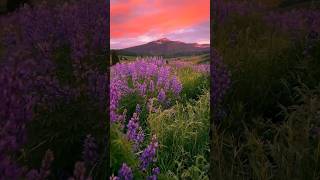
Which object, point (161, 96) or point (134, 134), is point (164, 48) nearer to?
point (161, 96)

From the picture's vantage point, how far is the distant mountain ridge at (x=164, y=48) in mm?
3072

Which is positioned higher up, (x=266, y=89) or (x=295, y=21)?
(x=295, y=21)

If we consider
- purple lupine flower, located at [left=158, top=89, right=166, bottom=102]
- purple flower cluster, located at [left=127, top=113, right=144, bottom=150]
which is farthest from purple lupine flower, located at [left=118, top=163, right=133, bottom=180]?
purple lupine flower, located at [left=158, top=89, right=166, bottom=102]

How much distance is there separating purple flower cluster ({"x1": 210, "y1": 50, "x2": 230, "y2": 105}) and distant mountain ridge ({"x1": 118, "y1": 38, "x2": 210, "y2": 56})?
1.29 feet

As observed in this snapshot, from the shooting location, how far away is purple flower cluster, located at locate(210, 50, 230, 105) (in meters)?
3.62

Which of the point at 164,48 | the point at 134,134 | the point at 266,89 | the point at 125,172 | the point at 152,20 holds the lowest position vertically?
the point at 125,172

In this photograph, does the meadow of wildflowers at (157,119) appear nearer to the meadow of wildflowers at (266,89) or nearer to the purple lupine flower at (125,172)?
the purple lupine flower at (125,172)

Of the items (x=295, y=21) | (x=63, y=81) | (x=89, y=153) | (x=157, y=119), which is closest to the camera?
(x=89, y=153)

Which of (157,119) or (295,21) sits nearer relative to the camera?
(157,119)

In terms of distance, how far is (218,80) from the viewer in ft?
12.0

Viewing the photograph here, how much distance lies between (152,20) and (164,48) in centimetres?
18

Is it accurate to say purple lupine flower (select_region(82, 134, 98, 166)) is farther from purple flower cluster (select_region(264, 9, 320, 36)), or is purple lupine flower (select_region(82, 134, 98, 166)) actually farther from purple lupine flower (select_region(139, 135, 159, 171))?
purple flower cluster (select_region(264, 9, 320, 36))

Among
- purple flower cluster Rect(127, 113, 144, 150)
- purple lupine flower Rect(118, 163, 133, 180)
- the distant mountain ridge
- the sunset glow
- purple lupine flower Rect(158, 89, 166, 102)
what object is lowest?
purple lupine flower Rect(118, 163, 133, 180)

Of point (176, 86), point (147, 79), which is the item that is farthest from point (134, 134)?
point (147, 79)
